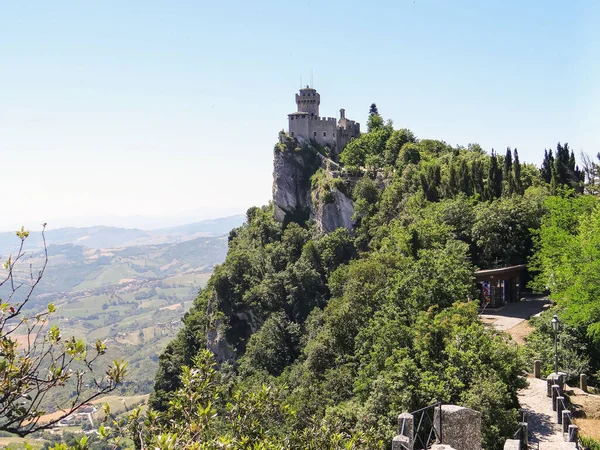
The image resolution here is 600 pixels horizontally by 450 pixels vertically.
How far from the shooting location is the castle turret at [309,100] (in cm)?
7275

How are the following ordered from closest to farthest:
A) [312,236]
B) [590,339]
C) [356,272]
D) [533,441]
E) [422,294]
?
[533,441]
[590,339]
[422,294]
[356,272]
[312,236]

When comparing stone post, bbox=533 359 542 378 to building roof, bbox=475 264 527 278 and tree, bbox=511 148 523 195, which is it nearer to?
building roof, bbox=475 264 527 278

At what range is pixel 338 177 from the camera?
2408 inches

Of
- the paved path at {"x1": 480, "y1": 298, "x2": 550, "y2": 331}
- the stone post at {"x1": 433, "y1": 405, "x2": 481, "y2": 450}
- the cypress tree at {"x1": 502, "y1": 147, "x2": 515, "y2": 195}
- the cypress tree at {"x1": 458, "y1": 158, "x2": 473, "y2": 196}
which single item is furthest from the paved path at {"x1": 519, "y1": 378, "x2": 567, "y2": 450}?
the cypress tree at {"x1": 458, "y1": 158, "x2": 473, "y2": 196}

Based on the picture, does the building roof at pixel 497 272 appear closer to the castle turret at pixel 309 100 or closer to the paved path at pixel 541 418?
the paved path at pixel 541 418

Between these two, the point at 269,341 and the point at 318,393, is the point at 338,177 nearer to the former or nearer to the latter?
the point at 269,341

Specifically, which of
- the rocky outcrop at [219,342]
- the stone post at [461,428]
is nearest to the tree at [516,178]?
the stone post at [461,428]

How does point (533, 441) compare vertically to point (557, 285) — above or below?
below

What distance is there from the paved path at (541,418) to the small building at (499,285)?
10844 mm

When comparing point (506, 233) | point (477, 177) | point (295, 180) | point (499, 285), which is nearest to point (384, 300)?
point (499, 285)

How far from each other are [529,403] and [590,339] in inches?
240

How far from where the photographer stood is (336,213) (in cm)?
5925

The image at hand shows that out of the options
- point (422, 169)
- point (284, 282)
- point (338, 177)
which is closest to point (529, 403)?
point (422, 169)

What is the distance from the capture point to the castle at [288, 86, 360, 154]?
233ft
